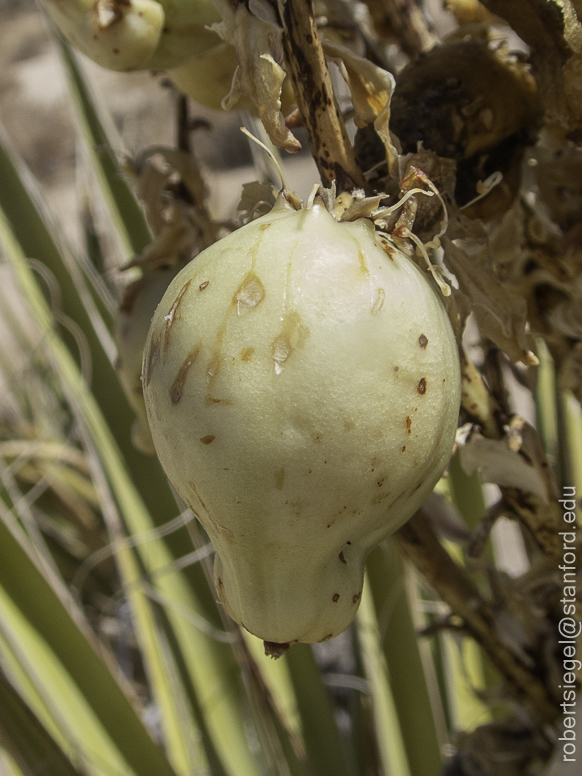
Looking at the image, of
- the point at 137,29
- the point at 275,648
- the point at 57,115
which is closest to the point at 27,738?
the point at 275,648

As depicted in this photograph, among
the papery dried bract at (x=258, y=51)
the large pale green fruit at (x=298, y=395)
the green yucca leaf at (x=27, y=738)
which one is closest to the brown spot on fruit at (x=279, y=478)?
the large pale green fruit at (x=298, y=395)

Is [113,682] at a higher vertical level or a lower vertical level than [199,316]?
lower

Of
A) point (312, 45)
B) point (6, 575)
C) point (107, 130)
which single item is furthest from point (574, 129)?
point (107, 130)

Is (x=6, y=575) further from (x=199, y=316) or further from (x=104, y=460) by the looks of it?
(x=199, y=316)

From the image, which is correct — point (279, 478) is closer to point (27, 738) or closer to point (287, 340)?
point (287, 340)

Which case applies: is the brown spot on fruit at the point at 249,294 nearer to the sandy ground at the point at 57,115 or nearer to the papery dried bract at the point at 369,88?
the papery dried bract at the point at 369,88
